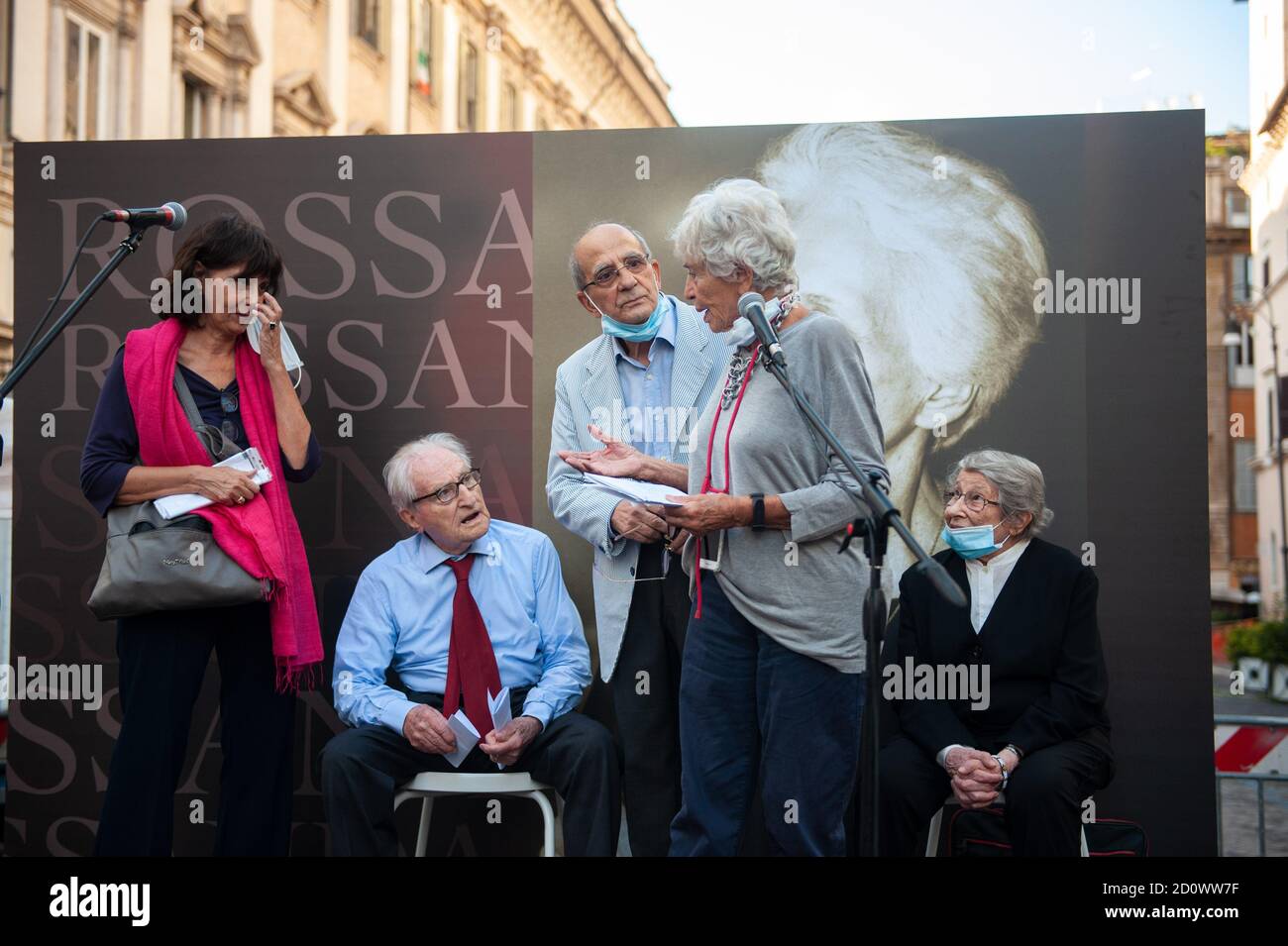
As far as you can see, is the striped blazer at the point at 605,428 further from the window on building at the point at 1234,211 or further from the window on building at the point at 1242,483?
the window on building at the point at 1242,483

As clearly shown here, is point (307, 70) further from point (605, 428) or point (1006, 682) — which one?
point (1006, 682)

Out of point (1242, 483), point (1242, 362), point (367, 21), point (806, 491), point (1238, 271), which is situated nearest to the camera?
point (806, 491)

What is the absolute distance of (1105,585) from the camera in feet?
14.4

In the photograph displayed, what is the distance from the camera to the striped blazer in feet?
14.6

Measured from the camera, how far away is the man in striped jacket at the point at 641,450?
174 inches

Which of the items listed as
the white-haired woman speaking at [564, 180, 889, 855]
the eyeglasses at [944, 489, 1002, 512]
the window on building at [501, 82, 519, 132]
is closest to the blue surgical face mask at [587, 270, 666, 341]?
the white-haired woman speaking at [564, 180, 889, 855]

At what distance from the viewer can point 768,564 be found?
13.2ft

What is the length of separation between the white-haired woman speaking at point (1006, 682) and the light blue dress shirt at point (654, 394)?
0.94 m

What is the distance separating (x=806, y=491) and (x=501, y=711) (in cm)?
123

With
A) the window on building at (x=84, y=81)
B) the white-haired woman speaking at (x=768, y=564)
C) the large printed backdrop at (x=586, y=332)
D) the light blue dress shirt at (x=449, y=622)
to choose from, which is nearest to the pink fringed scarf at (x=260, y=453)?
the light blue dress shirt at (x=449, y=622)

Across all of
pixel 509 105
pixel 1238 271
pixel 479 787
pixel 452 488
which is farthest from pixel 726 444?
pixel 1238 271
